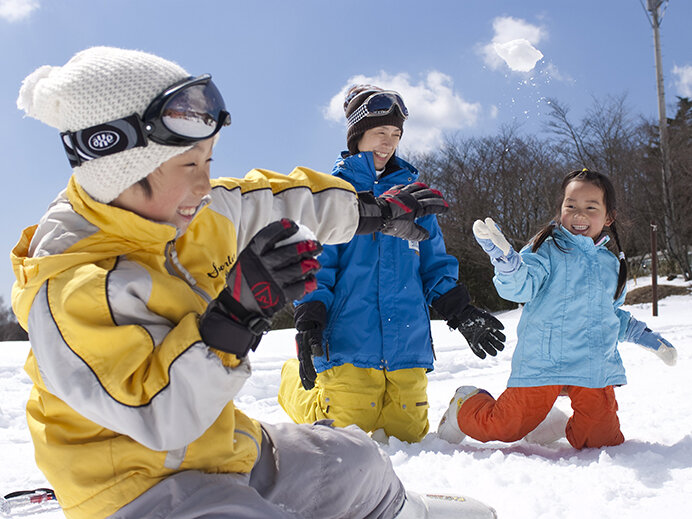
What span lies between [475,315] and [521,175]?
1628 cm

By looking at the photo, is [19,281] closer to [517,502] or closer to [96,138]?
[96,138]

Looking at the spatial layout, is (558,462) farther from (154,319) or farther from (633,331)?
(154,319)

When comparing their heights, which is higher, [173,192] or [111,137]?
[111,137]

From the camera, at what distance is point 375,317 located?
3195mm

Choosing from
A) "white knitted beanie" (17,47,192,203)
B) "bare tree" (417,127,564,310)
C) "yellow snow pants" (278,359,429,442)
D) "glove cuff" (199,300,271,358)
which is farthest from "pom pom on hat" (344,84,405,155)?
"bare tree" (417,127,564,310)

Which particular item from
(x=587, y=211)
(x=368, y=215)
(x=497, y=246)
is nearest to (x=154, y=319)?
(x=368, y=215)

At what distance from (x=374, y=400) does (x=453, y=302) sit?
71 cm

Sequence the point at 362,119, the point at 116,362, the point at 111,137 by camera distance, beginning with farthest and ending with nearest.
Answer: the point at 362,119
the point at 111,137
the point at 116,362

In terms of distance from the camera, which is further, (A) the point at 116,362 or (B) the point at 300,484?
(B) the point at 300,484

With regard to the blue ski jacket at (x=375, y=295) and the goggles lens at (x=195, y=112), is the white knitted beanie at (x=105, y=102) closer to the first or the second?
the goggles lens at (x=195, y=112)

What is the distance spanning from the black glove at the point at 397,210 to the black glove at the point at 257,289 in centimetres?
95

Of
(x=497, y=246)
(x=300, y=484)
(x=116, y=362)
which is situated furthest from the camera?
(x=497, y=246)

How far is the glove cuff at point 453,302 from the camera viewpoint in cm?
309

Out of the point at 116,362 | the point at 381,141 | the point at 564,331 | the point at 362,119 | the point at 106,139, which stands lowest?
the point at 564,331
